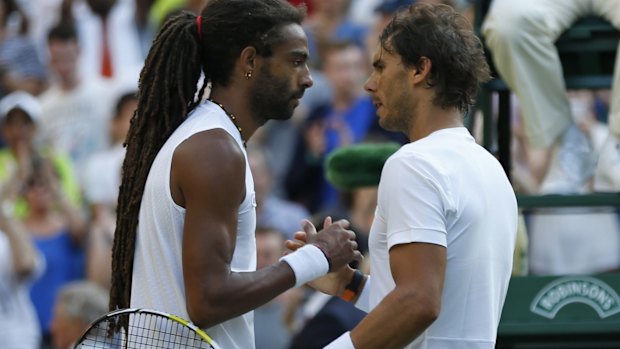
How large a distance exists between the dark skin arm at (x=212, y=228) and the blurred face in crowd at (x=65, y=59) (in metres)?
5.96

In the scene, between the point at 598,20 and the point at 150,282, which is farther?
the point at 598,20

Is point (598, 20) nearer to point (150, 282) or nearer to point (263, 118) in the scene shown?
point (263, 118)

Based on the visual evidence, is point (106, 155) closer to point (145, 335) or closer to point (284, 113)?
point (284, 113)

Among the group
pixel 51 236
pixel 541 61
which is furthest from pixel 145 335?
pixel 51 236

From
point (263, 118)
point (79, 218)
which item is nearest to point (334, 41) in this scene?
point (79, 218)

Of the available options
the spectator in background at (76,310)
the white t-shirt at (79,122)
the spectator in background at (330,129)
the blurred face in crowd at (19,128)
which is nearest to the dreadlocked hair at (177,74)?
the spectator in background at (76,310)

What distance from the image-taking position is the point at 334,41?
858 centimetres

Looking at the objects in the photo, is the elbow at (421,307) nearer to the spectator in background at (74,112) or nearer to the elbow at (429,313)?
the elbow at (429,313)

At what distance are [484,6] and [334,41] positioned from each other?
341cm

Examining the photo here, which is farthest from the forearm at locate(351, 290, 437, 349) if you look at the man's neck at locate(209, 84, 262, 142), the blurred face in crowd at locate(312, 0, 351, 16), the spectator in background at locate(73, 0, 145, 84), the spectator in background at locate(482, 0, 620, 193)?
the spectator in background at locate(73, 0, 145, 84)

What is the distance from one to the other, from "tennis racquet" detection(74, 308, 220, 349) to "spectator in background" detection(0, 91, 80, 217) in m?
4.76

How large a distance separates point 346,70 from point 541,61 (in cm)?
335

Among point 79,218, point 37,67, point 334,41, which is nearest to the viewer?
point 79,218

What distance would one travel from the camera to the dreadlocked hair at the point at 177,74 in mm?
3344
